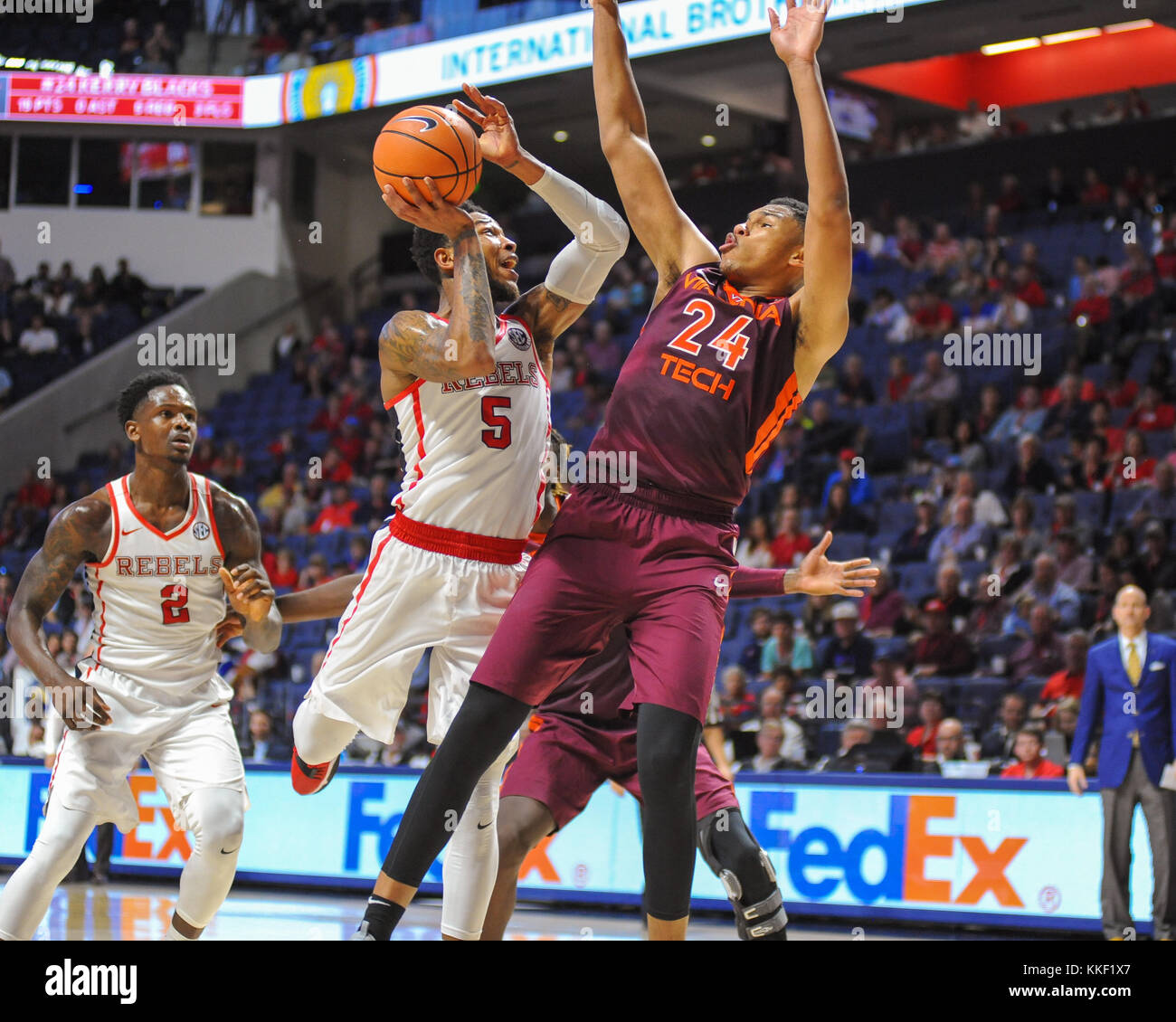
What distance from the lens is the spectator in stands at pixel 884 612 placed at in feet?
35.5

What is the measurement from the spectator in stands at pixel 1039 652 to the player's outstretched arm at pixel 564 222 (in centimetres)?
601

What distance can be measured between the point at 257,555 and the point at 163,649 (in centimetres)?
47

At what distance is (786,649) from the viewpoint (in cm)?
1055

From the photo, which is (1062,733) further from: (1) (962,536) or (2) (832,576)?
(2) (832,576)

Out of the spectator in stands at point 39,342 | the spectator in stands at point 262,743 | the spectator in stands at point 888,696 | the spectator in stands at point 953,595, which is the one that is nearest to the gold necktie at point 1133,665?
the spectator in stands at point 888,696

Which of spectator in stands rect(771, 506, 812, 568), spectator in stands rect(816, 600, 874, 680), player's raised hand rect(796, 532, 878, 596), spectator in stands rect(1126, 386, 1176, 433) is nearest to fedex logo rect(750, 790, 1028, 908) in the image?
spectator in stands rect(816, 600, 874, 680)

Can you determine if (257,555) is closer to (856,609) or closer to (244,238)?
(856,609)

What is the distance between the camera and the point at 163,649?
5059 mm

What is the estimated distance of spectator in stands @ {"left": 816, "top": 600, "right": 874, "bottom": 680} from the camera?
10.1 metres

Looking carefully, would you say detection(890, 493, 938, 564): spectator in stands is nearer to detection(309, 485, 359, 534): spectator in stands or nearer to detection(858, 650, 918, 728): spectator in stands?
detection(858, 650, 918, 728): spectator in stands

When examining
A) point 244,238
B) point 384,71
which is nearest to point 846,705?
point 384,71

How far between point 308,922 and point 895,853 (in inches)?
134

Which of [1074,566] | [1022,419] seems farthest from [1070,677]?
[1022,419]
